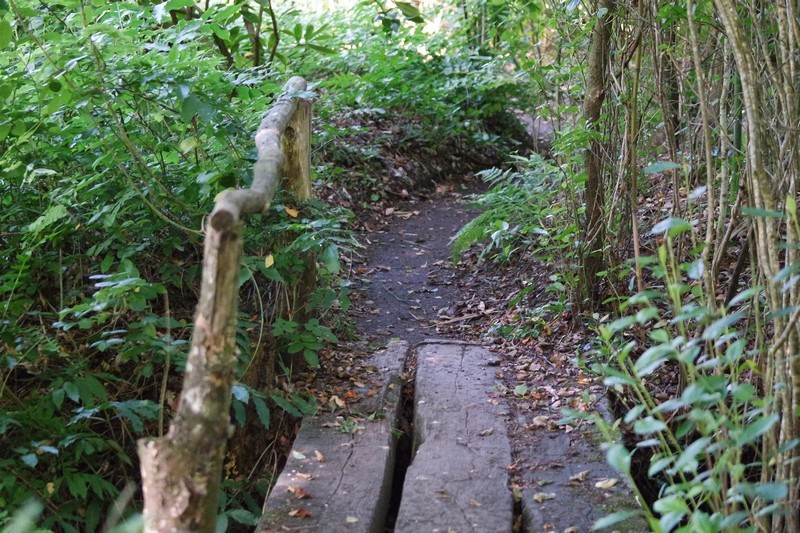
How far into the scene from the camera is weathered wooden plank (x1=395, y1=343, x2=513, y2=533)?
116 inches

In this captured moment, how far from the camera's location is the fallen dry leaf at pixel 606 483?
3.10m

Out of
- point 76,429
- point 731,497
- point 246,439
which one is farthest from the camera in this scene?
point 246,439

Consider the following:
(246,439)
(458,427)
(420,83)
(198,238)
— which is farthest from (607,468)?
(420,83)

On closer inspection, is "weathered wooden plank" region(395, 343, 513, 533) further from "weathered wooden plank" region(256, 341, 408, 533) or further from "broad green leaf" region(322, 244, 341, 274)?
"broad green leaf" region(322, 244, 341, 274)

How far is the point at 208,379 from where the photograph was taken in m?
1.90

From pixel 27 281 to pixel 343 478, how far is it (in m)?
2.17

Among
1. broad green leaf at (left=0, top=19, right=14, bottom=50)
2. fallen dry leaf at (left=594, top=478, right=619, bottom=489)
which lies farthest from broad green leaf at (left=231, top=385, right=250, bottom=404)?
broad green leaf at (left=0, top=19, right=14, bottom=50)

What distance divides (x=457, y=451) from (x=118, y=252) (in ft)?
6.79

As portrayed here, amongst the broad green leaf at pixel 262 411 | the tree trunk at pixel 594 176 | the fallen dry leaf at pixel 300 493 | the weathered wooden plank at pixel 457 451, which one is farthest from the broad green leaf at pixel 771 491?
the tree trunk at pixel 594 176

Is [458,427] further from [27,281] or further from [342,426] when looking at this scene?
[27,281]

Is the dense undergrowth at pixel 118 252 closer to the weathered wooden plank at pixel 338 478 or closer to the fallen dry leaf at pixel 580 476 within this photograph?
the weathered wooden plank at pixel 338 478

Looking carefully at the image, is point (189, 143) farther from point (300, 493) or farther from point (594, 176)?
point (594, 176)

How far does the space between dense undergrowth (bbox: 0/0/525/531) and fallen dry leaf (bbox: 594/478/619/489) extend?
1.44m

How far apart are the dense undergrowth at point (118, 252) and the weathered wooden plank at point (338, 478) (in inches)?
11.6
